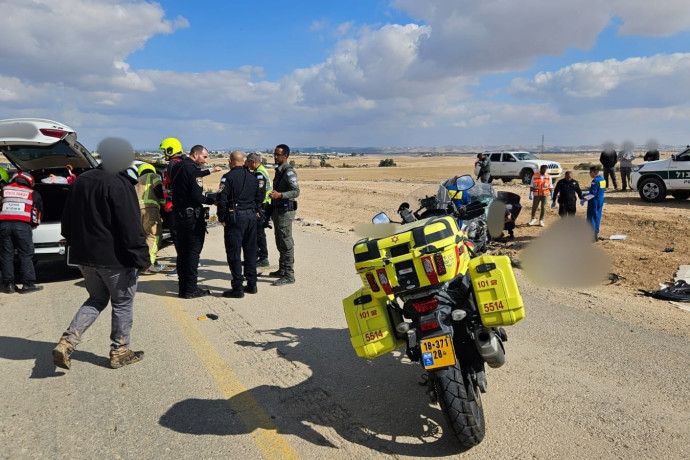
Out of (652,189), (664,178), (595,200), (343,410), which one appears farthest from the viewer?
(652,189)

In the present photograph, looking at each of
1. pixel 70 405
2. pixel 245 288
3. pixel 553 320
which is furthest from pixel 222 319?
pixel 553 320

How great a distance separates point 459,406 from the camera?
2.85 metres

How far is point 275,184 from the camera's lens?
7230mm

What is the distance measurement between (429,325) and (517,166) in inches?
1025

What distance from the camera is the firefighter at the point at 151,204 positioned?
7.71 m

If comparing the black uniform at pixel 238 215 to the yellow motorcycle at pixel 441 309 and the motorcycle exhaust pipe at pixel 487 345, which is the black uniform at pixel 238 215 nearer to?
the yellow motorcycle at pixel 441 309

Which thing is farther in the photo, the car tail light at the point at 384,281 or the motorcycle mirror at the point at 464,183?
the motorcycle mirror at the point at 464,183

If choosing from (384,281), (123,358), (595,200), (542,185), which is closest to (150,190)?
(123,358)

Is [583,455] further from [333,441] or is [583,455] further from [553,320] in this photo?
[553,320]

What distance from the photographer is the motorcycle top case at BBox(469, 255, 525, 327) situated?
9.92 ft

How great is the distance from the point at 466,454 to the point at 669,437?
4.41 feet

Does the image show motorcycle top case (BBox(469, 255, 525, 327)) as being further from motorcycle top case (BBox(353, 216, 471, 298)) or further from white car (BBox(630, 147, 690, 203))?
white car (BBox(630, 147, 690, 203))

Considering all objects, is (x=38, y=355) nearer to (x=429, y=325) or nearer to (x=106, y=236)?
(x=106, y=236)

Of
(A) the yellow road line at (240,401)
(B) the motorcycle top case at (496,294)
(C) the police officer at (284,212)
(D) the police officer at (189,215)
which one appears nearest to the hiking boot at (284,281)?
(C) the police officer at (284,212)
